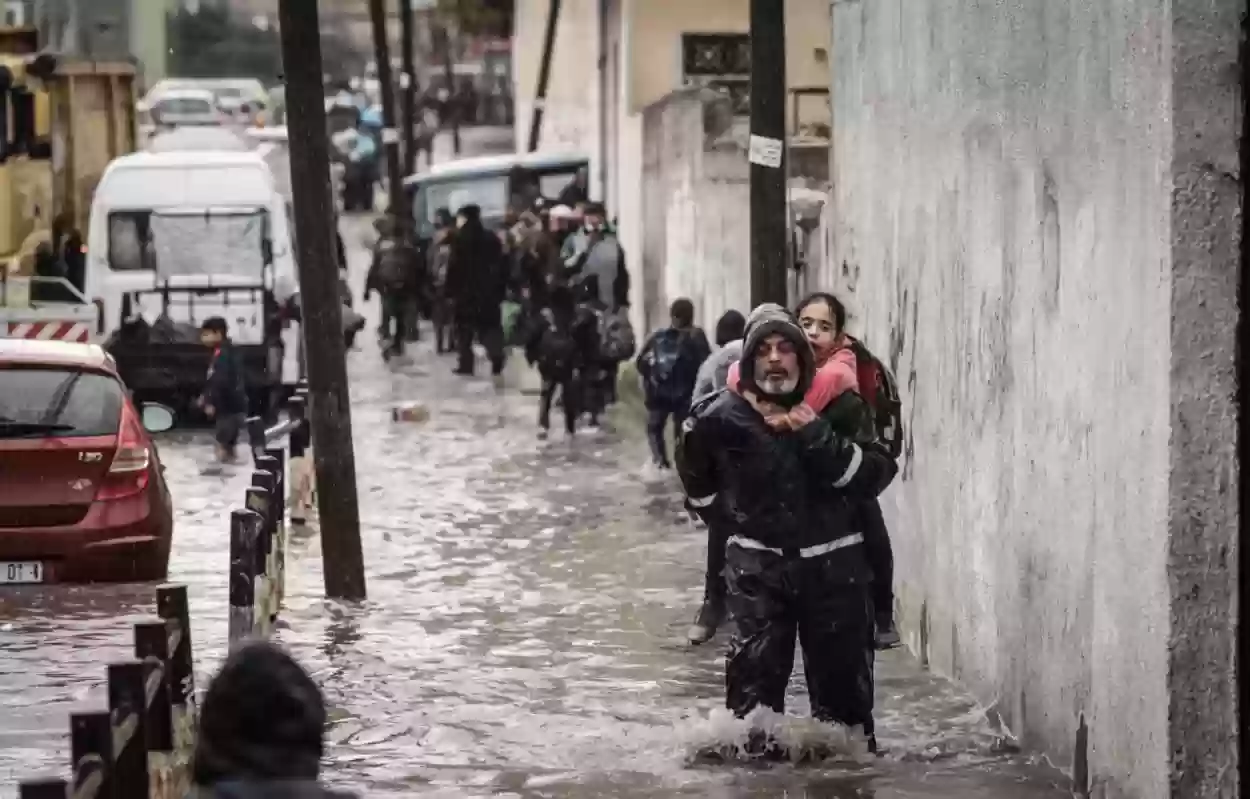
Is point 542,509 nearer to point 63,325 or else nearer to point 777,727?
point 63,325

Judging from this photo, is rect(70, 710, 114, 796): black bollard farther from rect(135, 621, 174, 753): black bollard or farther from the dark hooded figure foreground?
the dark hooded figure foreground

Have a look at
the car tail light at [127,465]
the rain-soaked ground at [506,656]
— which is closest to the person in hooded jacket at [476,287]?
the rain-soaked ground at [506,656]

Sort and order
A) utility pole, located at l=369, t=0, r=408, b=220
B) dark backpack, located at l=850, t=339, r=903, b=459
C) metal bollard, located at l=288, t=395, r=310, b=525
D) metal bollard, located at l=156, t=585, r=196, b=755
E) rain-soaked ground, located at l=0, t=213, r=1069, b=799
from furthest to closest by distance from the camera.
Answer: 1. utility pole, located at l=369, t=0, r=408, b=220
2. metal bollard, located at l=288, t=395, r=310, b=525
3. dark backpack, located at l=850, t=339, r=903, b=459
4. rain-soaked ground, located at l=0, t=213, r=1069, b=799
5. metal bollard, located at l=156, t=585, r=196, b=755

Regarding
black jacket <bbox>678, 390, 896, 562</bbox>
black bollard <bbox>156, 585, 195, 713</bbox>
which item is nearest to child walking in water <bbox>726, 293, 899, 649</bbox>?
black jacket <bbox>678, 390, 896, 562</bbox>

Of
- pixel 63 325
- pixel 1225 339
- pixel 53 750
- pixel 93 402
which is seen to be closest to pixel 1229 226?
pixel 1225 339

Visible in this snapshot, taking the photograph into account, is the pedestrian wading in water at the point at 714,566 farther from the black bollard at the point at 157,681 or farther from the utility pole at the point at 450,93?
the utility pole at the point at 450,93

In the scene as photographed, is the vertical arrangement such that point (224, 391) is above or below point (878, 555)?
below

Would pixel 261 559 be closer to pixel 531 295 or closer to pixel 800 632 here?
pixel 800 632

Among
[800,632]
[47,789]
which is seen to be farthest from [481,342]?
[47,789]

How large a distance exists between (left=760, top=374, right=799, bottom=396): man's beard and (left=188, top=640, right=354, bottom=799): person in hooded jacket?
4571 mm

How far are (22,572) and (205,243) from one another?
37.9 feet

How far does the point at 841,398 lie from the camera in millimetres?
9625

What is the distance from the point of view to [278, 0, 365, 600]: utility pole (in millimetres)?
13609

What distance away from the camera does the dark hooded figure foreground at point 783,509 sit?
9219 millimetres
